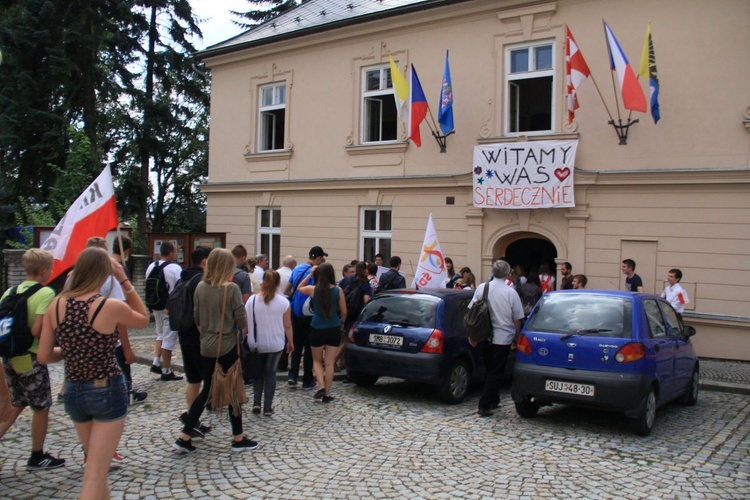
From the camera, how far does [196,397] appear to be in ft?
21.0

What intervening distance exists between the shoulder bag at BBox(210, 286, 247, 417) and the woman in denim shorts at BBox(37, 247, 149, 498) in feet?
5.82

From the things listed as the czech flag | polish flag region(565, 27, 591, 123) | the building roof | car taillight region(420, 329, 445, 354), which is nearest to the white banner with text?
polish flag region(565, 27, 591, 123)

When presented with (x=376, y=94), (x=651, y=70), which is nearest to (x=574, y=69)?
(x=651, y=70)

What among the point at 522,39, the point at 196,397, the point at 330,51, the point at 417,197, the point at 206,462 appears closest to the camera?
the point at 206,462

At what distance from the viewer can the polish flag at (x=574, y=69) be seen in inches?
481

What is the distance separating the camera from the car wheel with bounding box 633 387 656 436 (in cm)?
692

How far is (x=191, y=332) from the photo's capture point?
22.1 ft

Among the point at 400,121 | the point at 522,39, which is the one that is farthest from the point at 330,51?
the point at 522,39

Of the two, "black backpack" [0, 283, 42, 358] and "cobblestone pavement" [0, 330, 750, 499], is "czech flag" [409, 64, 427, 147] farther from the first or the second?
"black backpack" [0, 283, 42, 358]

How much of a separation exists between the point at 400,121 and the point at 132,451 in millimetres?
11170

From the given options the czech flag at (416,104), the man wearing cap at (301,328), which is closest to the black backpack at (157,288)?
the man wearing cap at (301,328)

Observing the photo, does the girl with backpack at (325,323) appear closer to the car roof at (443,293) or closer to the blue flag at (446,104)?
the car roof at (443,293)

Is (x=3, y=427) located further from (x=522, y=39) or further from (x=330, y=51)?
(x=330, y=51)

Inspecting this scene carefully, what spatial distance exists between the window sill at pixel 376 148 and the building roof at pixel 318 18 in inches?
122
